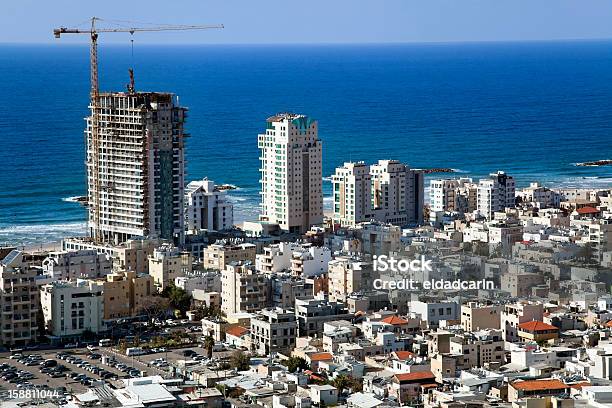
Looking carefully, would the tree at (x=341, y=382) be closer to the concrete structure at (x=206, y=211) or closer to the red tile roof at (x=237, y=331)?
the red tile roof at (x=237, y=331)

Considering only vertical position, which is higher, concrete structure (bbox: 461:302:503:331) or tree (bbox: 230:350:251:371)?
concrete structure (bbox: 461:302:503:331)

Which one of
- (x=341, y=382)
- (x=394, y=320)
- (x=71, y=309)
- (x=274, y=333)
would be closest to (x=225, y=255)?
(x=71, y=309)

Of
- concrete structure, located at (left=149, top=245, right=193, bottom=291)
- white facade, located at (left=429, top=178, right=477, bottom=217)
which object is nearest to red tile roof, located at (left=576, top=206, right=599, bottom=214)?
white facade, located at (left=429, top=178, right=477, bottom=217)

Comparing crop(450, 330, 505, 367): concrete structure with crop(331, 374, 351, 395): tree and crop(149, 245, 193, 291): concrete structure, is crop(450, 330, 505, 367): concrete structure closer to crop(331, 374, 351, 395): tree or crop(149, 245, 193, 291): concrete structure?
crop(331, 374, 351, 395): tree

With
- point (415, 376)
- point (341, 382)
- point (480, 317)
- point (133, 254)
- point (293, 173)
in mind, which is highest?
point (293, 173)

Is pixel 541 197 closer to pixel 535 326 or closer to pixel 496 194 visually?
pixel 496 194

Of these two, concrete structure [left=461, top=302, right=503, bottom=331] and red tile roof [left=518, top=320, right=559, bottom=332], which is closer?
red tile roof [left=518, top=320, right=559, bottom=332]
